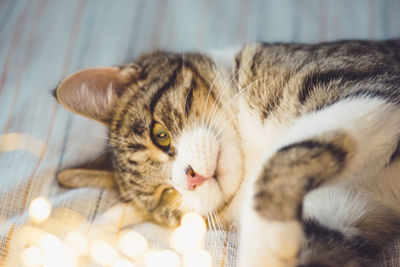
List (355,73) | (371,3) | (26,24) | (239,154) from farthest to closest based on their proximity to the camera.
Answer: (371,3)
(26,24)
(239,154)
(355,73)

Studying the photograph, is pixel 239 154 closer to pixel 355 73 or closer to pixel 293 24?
pixel 355 73

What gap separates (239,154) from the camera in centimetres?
91

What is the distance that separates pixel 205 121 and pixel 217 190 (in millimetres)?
207

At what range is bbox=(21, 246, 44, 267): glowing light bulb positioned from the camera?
806 mm

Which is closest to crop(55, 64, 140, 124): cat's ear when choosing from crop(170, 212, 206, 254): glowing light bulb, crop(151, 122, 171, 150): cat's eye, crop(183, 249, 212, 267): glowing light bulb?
crop(151, 122, 171, 150): cat's eye

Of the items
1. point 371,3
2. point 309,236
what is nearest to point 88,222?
point 309,236

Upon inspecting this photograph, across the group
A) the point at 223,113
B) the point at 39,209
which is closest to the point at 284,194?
the point at 223,113

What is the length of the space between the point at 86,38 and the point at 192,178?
84 centimetres

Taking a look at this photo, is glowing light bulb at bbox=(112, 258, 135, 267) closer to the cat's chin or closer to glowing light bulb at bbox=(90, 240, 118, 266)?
glowing light bulb at bbox=(90, 240, 118, 266)

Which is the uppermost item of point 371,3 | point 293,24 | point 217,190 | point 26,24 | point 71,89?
point 371,3

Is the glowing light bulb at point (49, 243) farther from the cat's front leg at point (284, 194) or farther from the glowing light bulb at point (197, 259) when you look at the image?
Result: the cat's front leg at point (284, 194)

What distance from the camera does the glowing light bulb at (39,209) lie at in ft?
2.95

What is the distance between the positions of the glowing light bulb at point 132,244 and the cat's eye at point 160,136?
0.27 meters

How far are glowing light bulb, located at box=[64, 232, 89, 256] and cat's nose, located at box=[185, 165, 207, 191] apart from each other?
1.07ft
